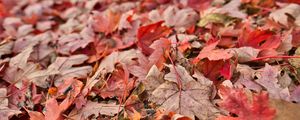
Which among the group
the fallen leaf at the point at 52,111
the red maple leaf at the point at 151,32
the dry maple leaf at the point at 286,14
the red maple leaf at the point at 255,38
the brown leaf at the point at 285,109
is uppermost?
the red maple leaf at the point at 151,32

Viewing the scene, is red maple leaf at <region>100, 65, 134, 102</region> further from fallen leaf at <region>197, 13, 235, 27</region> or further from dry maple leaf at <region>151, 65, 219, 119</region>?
fallen leaf at <region>197, 13, 235, 27</region>

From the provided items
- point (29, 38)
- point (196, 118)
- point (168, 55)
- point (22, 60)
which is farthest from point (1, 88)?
point (196, 118)

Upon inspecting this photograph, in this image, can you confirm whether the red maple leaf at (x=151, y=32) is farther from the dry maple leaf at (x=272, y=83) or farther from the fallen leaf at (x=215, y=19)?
the dry maple leaf at (x=272, y=83)

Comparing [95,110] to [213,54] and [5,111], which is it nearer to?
[5,111]

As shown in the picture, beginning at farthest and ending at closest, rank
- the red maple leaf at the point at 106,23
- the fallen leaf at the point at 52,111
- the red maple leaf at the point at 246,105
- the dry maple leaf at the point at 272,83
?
the red maple leaf at the point at 106,23 → the fallen leaf at the point at 52,111 → the dry maple leaf at the point at 272,83 → the red maple leaf at the point at 246,105

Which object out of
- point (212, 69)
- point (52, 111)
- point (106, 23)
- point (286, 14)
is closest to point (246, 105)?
point (212, 69)

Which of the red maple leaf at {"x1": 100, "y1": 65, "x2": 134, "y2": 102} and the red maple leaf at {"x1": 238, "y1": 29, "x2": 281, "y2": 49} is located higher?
the red maple leaf at {"x1": 238, "y1": 29, "x2": 281, "y2": 49}

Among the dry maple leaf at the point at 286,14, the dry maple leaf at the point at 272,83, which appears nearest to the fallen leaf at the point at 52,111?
the dry maple leaf at the point at 272,83

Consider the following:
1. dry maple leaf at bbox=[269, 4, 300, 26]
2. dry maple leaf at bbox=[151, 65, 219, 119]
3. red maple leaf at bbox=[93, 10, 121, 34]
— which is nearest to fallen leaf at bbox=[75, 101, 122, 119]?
dry maple leaf at bbox=[151, 65, 219, 119]

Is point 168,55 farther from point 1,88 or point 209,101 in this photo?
point 1,88
